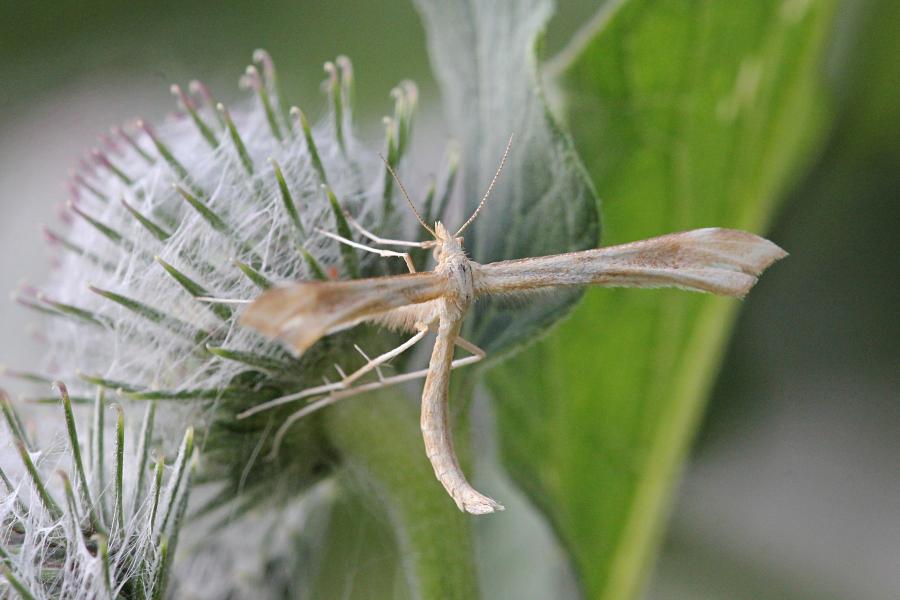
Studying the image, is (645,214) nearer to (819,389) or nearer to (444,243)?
(444,243)

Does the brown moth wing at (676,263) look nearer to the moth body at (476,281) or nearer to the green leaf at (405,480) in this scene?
the moth body at (476,281)

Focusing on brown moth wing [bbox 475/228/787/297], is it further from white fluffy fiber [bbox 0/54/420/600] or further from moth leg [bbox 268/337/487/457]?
white fluffy fiber [bbox 0/54/420/600]

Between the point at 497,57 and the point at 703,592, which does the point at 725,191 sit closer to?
the point at 497,57

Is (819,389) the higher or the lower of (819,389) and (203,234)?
the lower

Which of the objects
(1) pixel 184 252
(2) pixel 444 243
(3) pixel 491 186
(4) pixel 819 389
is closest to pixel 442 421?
(2) pixel 444 243

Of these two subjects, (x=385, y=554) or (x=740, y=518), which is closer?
(x=385, y=554)

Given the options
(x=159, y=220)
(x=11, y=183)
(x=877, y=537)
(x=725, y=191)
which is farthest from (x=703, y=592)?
(x=11, y=183)
